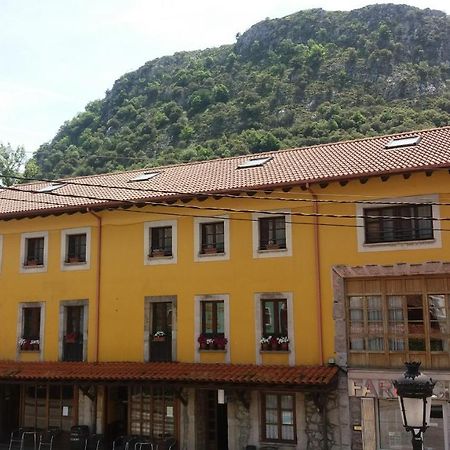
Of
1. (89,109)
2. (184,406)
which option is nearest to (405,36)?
(89,109)

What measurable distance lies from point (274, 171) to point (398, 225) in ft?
15.0

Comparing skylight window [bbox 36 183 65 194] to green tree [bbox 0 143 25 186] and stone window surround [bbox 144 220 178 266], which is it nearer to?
stone window surround [bbox 144 220 178 266]

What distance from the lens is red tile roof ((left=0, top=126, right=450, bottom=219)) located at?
16.2m

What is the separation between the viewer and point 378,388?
15312mm

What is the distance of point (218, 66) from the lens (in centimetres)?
8881

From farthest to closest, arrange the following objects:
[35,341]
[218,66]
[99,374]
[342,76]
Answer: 1. [218,66]
2. [342,76]
3. [35,341]
4. [99,374]

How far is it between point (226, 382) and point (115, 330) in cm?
484

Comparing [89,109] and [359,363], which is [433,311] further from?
[89,109]

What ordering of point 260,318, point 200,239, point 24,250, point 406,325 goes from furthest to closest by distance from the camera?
1. point 24,250
2. point 200,239
3. point 260,318
4. point 406,325

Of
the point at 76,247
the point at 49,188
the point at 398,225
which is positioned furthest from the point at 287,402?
the point at 49,188

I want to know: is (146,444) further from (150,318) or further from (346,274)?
(346,274)

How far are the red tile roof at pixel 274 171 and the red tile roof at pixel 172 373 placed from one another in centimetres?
498

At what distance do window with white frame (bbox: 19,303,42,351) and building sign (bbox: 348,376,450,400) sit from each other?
10.6 meters

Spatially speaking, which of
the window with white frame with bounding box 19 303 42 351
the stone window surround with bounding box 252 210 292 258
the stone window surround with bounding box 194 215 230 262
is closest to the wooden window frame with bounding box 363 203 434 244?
the stone window surround with bounding box 252 210 292 258
